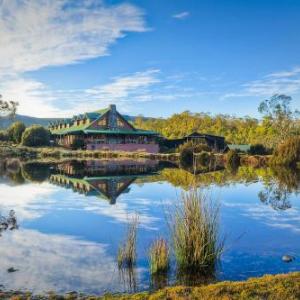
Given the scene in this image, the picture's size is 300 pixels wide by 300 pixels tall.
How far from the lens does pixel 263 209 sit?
59.3 feet

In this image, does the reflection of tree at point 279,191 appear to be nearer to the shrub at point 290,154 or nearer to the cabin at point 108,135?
the shrub at point 290,154

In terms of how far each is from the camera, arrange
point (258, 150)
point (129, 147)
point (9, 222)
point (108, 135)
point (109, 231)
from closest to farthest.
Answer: point (109, 231) < point (9, 222) < point (258, 150) < point (108, 135) < point (129, 147)

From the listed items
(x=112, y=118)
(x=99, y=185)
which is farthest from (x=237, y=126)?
(x=99, y=185)

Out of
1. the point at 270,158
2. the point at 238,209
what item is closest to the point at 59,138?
the point at 270,158

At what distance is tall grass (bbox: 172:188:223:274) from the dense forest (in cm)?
6974

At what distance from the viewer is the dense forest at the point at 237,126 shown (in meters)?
80.0

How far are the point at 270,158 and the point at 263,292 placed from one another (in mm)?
42106

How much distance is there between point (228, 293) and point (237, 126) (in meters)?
99.1

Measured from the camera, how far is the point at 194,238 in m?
9.21

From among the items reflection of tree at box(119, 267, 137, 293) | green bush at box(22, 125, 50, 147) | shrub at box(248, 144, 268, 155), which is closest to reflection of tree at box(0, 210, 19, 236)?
reflection of tree at box(119, 267, 137, 293)

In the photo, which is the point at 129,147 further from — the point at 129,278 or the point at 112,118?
the point at 129,278

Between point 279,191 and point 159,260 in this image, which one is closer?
point 159,260

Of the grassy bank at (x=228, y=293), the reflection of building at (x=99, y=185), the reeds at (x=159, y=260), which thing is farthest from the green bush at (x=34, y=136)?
the grassy bank at (x=228, y=293)

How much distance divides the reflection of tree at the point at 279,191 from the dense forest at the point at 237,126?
49.4m
